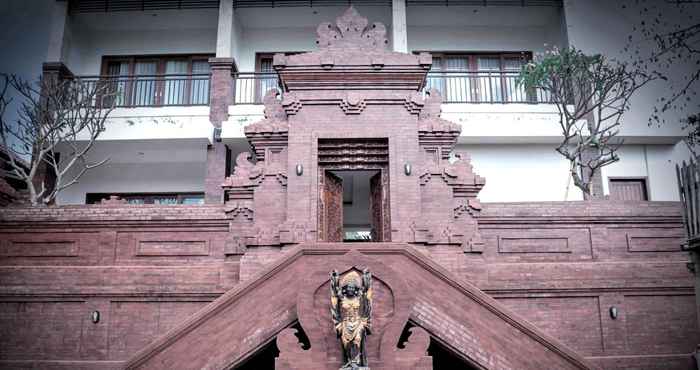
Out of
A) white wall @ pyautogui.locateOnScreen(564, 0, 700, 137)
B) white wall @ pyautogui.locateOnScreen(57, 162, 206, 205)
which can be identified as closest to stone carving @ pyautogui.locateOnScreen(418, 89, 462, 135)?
white wall @ pyautogui.locateOnScreen(564, 0, 700, 137)

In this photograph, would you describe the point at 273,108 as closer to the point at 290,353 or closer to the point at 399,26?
the point at 290,353

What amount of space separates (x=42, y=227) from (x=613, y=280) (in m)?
11.3

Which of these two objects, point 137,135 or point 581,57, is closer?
point 581,57

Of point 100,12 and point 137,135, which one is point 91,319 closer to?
point 137,135

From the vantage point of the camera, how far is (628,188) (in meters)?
18.2

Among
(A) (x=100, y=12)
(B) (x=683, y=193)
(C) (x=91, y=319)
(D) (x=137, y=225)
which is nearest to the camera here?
(B) (x=683, y=193)

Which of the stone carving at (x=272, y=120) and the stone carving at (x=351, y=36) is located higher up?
the stone carving at (x=351, y=36)

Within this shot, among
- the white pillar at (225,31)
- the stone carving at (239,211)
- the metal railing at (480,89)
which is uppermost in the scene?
the white pillar at (225,31)

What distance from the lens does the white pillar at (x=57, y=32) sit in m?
18.7

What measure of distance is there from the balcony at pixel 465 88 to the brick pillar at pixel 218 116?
60 cm

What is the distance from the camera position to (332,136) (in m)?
12.6

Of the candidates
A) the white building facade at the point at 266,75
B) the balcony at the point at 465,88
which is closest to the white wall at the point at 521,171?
the white building facade at the point at 266,75

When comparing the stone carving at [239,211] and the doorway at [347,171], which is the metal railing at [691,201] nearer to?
the doorway at [347,171]

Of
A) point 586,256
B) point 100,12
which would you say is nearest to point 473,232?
point 586,256
